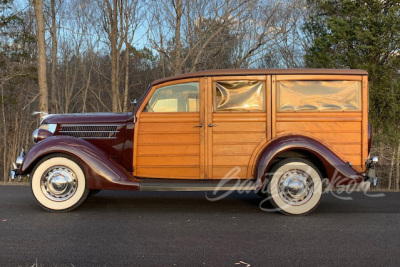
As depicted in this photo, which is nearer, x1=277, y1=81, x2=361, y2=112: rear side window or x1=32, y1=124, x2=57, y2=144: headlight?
x1=277, y1=81, x2=361, y2=112: rear side window

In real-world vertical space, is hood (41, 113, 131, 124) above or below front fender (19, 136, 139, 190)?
above

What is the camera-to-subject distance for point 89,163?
5281 millimetres

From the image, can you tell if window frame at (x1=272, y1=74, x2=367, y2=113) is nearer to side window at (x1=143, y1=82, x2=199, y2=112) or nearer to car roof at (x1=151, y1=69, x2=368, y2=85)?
car roof at (x1=151, y1=69, x2=368, y2=85)

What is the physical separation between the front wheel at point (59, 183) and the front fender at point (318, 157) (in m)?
2.49

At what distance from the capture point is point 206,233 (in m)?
4.27

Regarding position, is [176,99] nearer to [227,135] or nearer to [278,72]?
[227,135]

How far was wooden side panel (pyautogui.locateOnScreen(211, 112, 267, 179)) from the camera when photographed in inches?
211

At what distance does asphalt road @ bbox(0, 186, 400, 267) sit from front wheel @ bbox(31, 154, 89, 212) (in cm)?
17

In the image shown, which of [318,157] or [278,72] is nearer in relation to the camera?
[318,157]

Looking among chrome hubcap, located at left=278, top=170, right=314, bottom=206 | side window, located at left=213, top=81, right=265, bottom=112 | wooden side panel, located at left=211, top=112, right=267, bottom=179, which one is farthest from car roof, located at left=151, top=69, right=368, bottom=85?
chrome hubcap, located at left=278, top=170, right=314, bottom=206

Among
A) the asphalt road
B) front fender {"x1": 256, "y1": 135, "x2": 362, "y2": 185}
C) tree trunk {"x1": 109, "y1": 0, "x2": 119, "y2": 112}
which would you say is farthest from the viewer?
tree trunk {"x1": 109, "y1": 0, "x2": 119, "y2": 112}

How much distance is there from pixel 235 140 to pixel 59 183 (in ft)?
8.25

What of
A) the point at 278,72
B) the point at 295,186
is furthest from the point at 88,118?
the point at 295,186

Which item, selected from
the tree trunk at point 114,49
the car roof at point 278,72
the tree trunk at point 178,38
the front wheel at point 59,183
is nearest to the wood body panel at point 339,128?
the car roof at point 278,72
